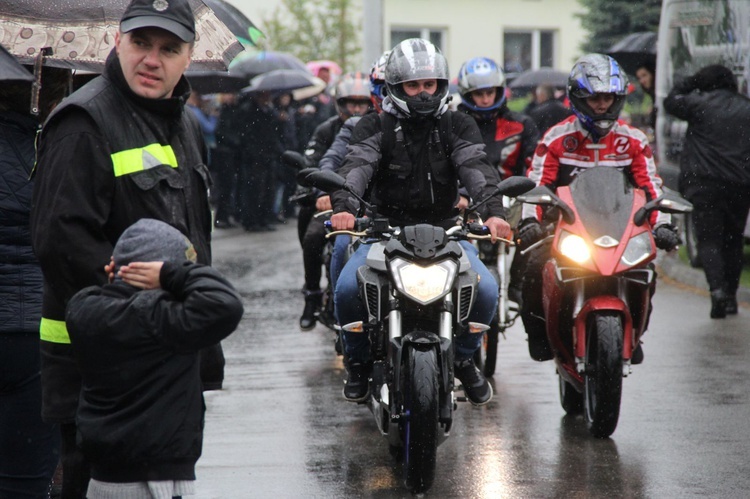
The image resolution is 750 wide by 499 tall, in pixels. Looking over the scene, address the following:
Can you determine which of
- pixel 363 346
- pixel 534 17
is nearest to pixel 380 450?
pixel 363 346

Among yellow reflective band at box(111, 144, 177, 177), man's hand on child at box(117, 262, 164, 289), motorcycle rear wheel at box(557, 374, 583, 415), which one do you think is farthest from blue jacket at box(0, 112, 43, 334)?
motorcycle rear wheel at box(557, 374, 583, 415)

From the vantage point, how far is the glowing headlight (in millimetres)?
6902

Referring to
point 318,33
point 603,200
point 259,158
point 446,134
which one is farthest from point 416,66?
point 318,33

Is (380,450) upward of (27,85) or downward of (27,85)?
downward

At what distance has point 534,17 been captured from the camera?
44188 millimetres

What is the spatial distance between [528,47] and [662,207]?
3863cm

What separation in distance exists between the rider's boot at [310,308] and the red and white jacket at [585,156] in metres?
3.05

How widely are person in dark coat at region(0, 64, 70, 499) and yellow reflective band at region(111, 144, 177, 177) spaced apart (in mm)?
785

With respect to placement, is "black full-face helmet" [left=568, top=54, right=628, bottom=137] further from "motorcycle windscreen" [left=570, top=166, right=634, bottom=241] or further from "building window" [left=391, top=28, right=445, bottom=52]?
"building window" [left=391, top=28, right=445, bottom=52]

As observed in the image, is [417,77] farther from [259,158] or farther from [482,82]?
[259,158]

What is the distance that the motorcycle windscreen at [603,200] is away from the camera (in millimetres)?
6949

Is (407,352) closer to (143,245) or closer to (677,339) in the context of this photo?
(143,245)

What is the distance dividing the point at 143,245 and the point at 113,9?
2.18 meters

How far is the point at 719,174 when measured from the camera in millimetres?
11227
